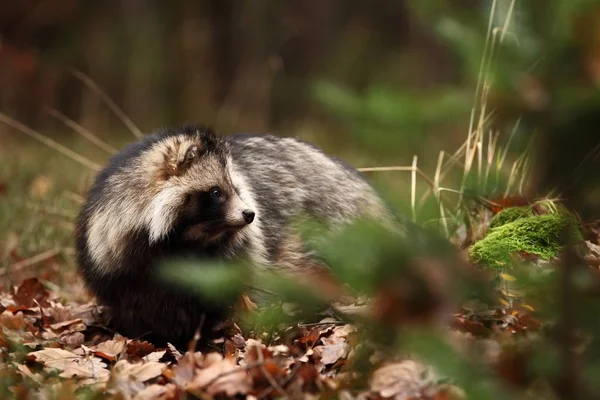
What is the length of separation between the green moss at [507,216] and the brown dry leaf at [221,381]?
2.36 meters

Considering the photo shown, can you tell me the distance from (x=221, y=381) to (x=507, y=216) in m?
2.52

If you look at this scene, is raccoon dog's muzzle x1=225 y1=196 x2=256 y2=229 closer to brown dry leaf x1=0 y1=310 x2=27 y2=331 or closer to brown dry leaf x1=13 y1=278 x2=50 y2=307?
brown dry leaf x1=0 y1=310 x2=27 y2=331

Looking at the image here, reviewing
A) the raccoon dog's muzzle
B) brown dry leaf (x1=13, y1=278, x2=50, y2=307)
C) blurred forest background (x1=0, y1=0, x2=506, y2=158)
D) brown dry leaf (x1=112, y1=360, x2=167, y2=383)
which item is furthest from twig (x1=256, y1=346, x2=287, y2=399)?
blurred forest background (x1=0, y1=0, x2=506, y2=158)

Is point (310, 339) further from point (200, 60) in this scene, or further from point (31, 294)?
point (200, 60)

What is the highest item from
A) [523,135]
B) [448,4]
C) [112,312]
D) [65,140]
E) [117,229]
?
[448,4]

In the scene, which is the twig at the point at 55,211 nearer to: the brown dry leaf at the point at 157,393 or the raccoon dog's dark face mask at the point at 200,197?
the raccoon dog's dark face mask at the point at 200,197

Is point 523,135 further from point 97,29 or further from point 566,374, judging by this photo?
point 97,29

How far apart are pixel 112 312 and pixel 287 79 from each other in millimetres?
12162

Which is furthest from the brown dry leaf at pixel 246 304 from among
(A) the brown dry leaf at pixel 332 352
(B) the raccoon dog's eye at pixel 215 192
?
(A) the brown dry leaf at pixel 332 352

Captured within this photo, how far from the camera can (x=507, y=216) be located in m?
5.10

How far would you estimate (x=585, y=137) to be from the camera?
6.60ft

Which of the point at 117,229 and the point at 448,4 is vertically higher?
the point at 448,4

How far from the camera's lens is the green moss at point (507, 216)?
5.03 metres

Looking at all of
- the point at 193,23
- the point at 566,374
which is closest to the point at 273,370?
the point at 566,374
